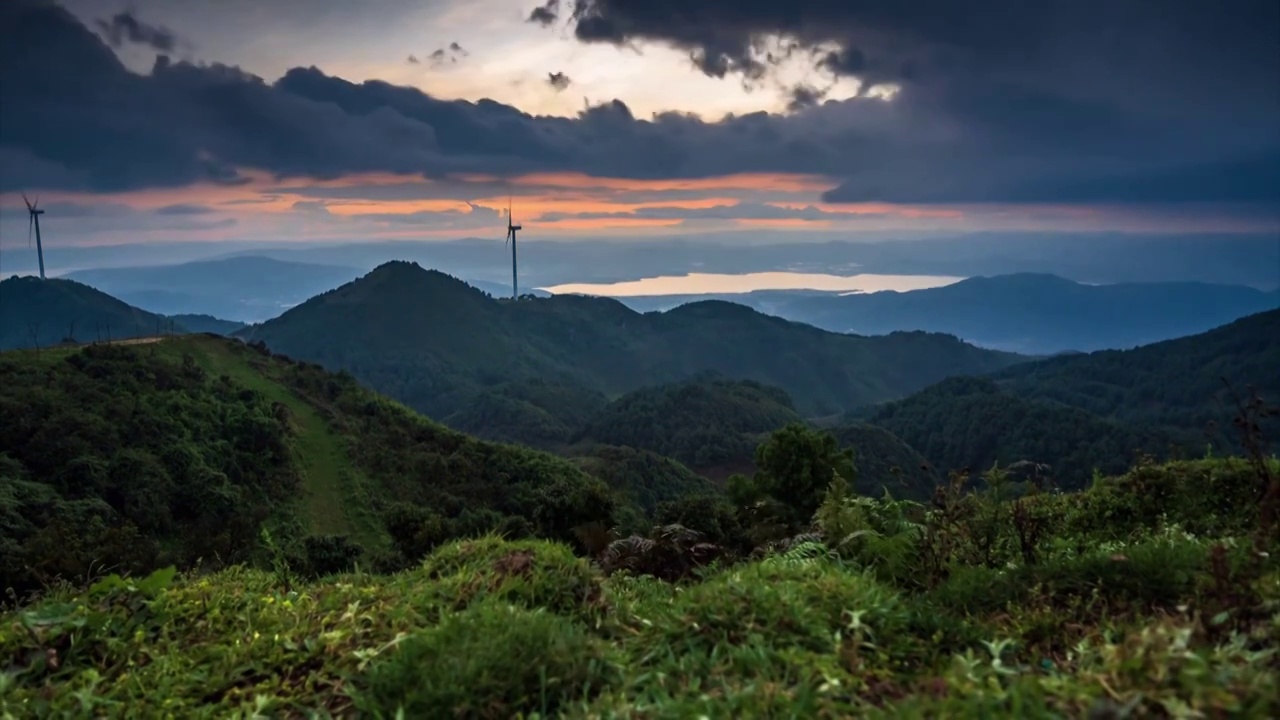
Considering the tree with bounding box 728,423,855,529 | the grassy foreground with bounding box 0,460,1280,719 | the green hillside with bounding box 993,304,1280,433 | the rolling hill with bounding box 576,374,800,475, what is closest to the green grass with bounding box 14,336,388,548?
the tree with bounding box 728,423,855,529

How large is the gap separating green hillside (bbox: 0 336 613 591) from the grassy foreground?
30742 millimetres

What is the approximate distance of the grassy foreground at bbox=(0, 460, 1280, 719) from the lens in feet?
8.86

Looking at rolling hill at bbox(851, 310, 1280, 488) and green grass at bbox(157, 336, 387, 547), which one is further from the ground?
green grass at bbox(157, 336, 387, 547)

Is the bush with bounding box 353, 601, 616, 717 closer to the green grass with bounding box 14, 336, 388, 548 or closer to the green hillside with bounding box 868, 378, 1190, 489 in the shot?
the green grass with bounding box 14, 336, 388, 548

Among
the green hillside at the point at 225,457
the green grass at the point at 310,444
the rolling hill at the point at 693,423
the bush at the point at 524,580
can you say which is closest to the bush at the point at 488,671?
the bush at the point at 524,580

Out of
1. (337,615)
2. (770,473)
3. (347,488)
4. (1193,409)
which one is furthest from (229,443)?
(1193,409)

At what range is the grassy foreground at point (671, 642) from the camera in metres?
2.70

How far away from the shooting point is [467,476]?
70438 mm

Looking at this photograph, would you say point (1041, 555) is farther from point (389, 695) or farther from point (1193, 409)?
point (1193, 409)

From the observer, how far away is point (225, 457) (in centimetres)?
6125

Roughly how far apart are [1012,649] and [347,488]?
67948 millimetres

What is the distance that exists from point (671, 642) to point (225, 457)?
6688 cm

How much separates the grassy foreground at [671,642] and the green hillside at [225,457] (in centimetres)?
3074

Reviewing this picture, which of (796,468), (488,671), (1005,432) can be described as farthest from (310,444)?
(1005,432)
